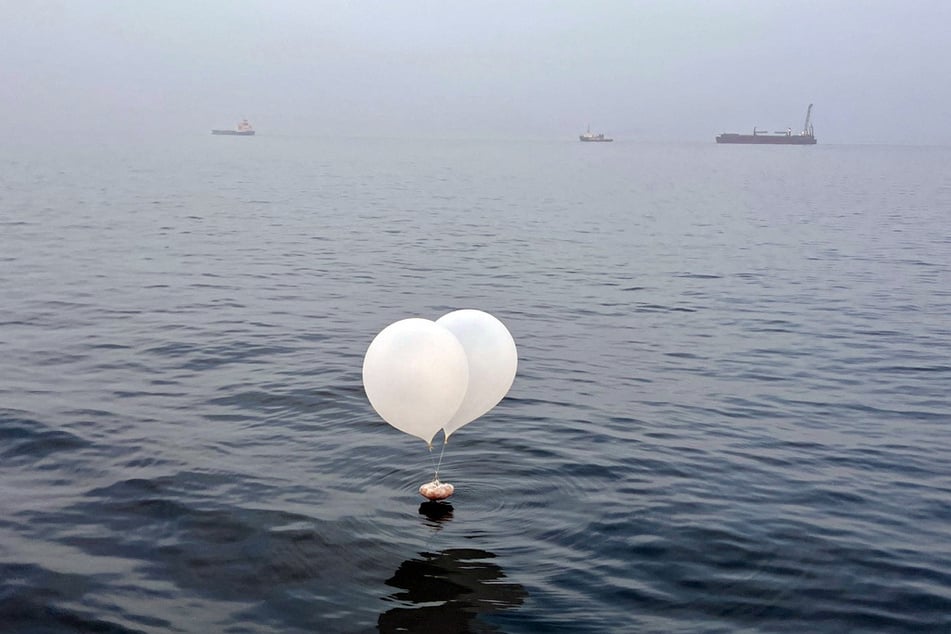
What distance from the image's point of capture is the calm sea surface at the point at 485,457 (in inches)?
321

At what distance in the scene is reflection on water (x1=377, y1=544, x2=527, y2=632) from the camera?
7648 millimetres

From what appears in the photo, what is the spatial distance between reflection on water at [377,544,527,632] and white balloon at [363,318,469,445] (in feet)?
4.67

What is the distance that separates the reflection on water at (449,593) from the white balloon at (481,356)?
5.27ft

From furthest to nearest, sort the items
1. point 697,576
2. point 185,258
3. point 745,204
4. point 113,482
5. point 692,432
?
point 745,204 < point 185,258 < point 692,432 < point 113,482 < point 697,576

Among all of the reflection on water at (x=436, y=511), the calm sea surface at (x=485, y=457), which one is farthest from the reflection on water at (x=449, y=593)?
the reflection on water at (x=436, y=511)

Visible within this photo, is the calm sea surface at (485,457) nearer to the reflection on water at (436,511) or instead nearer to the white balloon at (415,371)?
the reflection on water at (436,511)

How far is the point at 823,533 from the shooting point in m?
9.75

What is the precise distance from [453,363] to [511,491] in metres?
2.44

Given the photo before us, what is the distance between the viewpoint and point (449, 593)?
26.8ft

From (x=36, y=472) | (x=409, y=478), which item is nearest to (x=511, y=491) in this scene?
(x=409, y=478)

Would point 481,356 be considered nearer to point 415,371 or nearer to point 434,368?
point 434,368

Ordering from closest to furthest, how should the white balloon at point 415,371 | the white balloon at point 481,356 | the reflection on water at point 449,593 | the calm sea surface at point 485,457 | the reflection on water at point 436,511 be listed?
the reflection on water at point 449,593
the calm sea surface at point 485,457
the white balloon at point 415,371
the white balloon at point 481,356
the reflection on water at point 436,511

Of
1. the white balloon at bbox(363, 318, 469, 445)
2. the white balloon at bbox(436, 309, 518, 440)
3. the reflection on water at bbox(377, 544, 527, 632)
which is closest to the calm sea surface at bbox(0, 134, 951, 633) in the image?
the reflection on water at bbox(377, 544, 527, 632)

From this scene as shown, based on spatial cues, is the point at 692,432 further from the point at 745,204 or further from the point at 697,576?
the point at 745,204
